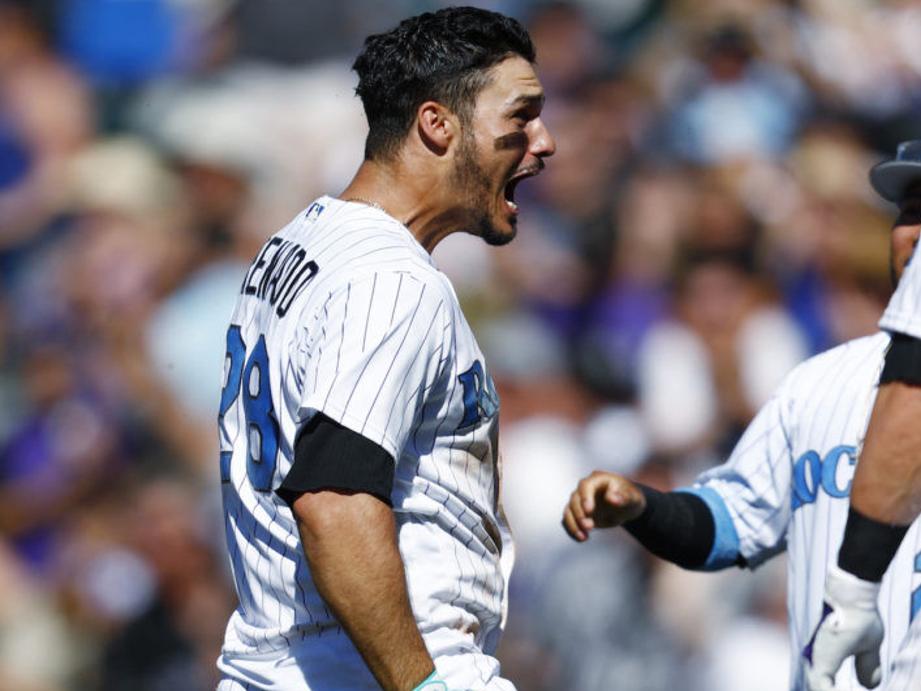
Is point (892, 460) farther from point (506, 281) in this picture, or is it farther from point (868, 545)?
point (506, 281)

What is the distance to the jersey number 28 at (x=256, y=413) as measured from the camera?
2562 millimetres

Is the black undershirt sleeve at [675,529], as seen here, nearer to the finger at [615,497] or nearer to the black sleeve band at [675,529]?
the black sleeve band at [675,529]

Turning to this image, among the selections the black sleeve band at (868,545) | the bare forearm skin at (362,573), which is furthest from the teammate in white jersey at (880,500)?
the bare forearm skin at (362,573)

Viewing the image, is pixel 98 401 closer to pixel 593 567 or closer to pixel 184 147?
pixel 184 147

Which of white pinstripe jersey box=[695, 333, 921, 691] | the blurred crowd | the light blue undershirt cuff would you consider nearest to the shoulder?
white pinstripe jersey box=[695, 333, 921, 691]

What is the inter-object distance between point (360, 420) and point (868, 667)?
104 centimetres

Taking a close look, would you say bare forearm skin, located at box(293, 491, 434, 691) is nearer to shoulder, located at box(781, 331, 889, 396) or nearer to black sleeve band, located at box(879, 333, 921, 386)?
black sleeve band, located at box(879, 333, 921, 386)

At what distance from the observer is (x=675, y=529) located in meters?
3.36

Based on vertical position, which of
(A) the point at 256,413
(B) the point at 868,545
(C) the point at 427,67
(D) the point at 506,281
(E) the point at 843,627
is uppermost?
(D) the point at 506,281

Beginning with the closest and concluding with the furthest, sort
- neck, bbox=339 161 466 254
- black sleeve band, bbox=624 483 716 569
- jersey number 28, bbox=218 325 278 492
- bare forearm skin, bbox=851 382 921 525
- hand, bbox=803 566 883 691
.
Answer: bare forearm skin, bbox=851 382 921 525 < hand, bbox=803 566 883 691 < jersey number 28, bbox=218 325 278 492 < neck, bbox=339 161 466 254 < black sleeve band, bbox=624 483 716 569

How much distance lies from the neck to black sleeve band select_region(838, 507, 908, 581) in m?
1.07

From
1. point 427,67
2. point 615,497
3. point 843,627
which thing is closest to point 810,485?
point 615,497

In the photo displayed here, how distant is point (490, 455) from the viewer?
106 inches

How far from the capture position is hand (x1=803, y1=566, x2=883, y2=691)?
7.42 ft
